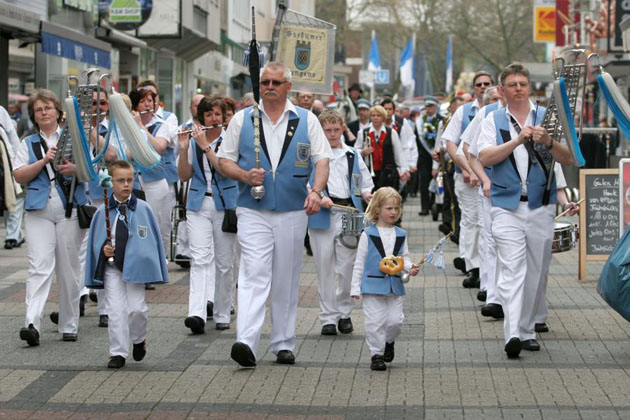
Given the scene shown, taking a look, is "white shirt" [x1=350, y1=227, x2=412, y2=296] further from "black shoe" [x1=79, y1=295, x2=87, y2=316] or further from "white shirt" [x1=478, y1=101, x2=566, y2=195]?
"black shoe" [x1=79, y1=295, x2=87, y2=316]

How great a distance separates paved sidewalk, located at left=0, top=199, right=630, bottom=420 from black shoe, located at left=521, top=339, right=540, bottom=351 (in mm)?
50

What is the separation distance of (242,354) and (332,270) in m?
1.91

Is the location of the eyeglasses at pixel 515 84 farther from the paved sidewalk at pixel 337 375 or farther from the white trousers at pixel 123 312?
the white trousers at pixel 123 312

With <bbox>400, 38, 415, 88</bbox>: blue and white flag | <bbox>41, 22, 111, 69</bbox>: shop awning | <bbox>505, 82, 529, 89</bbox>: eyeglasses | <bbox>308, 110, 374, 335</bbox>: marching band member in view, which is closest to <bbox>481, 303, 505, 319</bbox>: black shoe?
<bbox>308, 110, 374, 335</bbox>: marching band member

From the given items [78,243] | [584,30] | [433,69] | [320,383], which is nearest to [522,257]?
[320,383]

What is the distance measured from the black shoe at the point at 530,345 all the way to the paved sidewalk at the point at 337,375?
0.05 m

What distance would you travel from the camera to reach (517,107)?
31.4 feet

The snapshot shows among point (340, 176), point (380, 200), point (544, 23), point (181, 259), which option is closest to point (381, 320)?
point (380, 200)

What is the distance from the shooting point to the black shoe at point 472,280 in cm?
1338

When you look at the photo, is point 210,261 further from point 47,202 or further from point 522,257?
point 522,257

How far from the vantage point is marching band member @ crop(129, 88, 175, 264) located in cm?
1238

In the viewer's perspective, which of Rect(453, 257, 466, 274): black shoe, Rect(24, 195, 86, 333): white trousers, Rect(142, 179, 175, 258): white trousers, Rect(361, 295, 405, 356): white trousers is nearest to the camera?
Rect(361, 295, 405, 356): white trousers

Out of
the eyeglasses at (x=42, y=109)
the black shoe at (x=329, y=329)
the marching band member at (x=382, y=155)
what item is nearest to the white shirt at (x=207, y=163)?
the eyeglasses at (x=42, y=109)

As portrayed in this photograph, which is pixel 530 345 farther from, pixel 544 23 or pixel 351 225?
pixel 544 23
